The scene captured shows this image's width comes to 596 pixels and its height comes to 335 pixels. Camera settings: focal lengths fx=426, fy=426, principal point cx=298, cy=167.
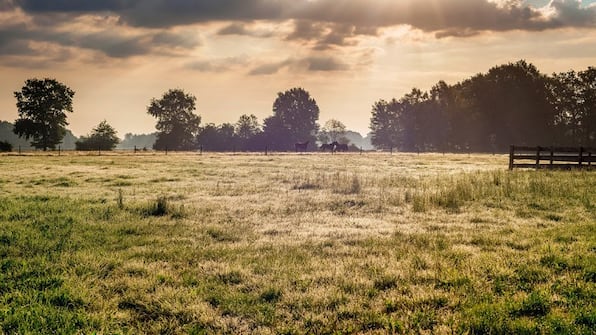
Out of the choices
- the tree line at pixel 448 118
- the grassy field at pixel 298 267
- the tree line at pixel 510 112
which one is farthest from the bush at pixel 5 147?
the tree line at pixel 510 112

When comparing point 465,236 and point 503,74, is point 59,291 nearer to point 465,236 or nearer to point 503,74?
point 465,236

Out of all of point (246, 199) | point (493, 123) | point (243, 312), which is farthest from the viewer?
point (493, 123)

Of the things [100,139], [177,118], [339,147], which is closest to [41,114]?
[100,139]

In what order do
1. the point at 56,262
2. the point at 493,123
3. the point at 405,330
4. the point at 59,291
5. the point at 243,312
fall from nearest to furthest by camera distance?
1. the point at 405,330
2. the point at 243,312
3. the point at 59,291
4. the point at 56,262
5. the point at 493,123

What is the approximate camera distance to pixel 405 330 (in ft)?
18.1

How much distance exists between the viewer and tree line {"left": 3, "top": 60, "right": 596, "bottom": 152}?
255ft

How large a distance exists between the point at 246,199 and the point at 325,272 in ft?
32.6

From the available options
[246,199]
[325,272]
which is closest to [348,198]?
[246,199]

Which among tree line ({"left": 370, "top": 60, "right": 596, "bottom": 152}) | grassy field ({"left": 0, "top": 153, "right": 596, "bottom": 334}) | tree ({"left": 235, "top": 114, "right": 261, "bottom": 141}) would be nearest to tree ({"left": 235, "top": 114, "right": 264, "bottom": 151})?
tree ({"left": 235, "top": 114, "right": 261, "bottom": 141})

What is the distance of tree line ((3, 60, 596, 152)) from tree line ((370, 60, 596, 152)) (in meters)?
0.15

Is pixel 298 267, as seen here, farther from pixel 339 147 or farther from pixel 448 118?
pixel 448 118

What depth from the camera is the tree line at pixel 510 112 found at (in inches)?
3039

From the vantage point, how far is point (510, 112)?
81.1 m

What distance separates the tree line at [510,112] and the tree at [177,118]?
183ft
